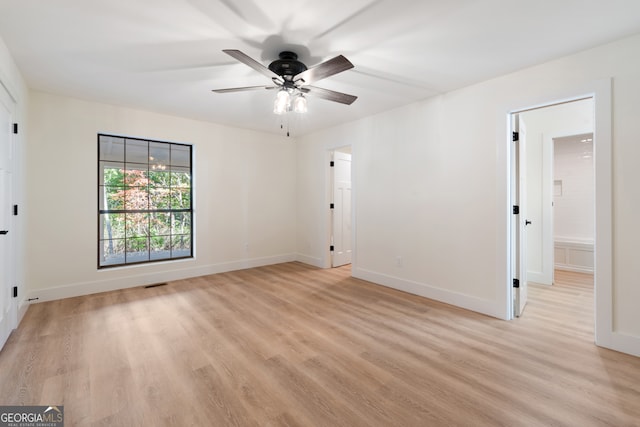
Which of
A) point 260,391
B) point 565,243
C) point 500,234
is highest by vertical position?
point 500,234

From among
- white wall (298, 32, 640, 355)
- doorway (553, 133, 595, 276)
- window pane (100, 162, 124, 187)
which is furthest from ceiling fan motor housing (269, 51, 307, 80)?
doorway (553, 133, 595, 276)

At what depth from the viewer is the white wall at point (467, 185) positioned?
2.24 meters

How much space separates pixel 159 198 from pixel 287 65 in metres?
3.27

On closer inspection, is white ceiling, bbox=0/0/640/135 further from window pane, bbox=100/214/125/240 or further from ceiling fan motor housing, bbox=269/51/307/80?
window pane, bbox=100/214/125/240

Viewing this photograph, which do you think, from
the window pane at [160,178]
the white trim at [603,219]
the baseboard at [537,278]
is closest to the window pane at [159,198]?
the window pane at [160,178]

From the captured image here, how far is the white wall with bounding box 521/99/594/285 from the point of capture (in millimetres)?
4062

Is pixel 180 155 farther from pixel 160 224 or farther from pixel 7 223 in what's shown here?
pixel 7 223

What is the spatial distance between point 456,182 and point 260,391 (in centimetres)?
292

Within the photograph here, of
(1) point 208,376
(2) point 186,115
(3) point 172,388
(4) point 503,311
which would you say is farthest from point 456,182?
(2) point 186,115

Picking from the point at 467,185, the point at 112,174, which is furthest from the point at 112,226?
the point at 467,185

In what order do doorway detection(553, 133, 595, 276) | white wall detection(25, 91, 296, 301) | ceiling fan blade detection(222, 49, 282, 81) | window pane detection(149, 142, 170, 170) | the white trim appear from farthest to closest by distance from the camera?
1. doorway detection(553, 133, 595, 276)
2. window pane detection(149, 142, 170, 170)
3. white wall detection(25, 91, 296, 301)
4. the white trim
5. ceiling fan blade detection(222, 49, 282, 81)

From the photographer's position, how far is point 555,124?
13.5ft

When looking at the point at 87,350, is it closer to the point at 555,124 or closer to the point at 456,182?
the point at 456,182

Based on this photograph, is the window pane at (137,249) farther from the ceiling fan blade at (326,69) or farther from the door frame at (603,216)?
the door frame at (603,216)
